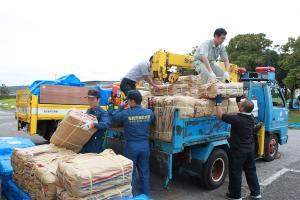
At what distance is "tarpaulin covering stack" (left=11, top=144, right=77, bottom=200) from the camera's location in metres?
3.71

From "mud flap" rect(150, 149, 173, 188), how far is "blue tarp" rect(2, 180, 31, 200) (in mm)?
2243

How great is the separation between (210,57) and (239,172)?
2.57 meters

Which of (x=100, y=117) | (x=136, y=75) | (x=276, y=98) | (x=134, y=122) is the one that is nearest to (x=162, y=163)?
(x=134, y=122)

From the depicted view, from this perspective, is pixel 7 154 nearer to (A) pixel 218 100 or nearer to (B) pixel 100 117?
(B) pixel 100 117

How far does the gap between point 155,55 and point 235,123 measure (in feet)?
7.76

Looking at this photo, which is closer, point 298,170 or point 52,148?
point 52,148

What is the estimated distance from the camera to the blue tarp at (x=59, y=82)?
9.26 meters

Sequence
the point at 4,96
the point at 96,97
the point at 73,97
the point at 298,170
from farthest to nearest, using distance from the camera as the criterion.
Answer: the point at 4,96 → the point at 73,97 → the point at 298,170 → the point at 96,97

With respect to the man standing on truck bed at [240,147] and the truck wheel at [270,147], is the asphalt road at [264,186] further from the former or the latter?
the man standing on truck bed at [240,147]

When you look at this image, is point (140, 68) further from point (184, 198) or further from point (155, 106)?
point (184, 198)

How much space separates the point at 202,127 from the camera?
588cm

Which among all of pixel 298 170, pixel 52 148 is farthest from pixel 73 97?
pixel 298 170

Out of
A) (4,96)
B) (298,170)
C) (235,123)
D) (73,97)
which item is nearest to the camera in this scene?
(235,123)

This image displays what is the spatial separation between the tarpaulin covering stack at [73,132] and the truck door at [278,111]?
5304 mm
